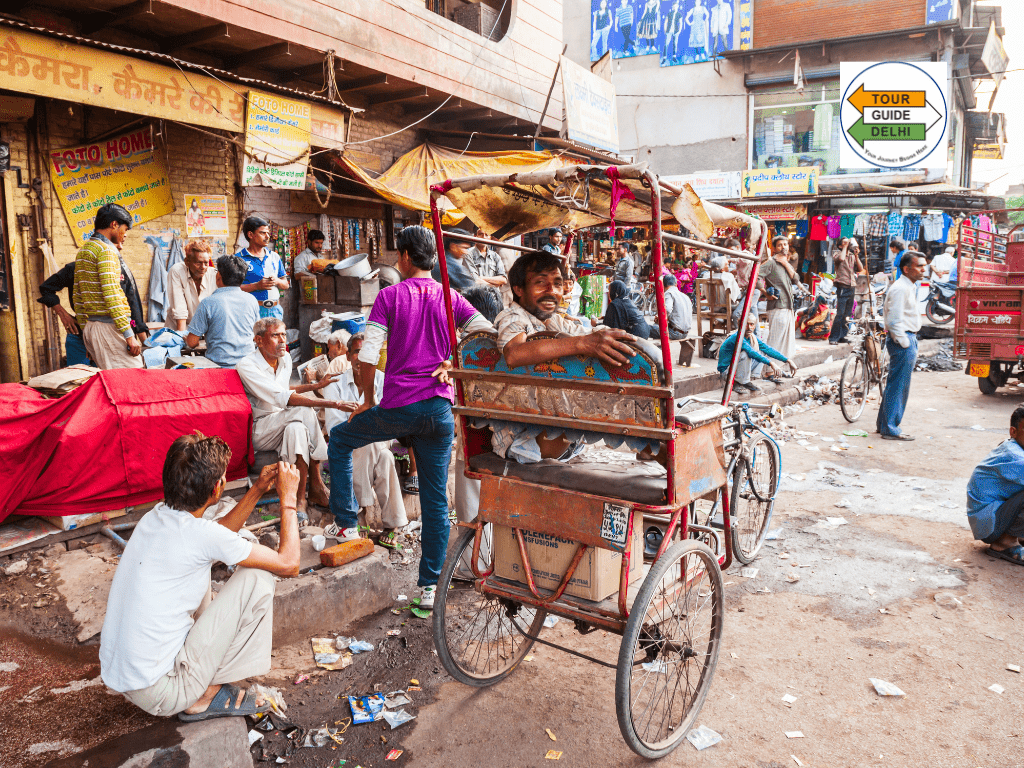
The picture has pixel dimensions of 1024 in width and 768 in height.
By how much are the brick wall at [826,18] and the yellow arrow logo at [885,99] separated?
299 inches

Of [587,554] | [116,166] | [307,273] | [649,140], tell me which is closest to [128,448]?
[587,554]

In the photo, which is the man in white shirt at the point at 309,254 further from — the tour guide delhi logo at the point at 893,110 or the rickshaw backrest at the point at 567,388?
the tour guide delhi logo at the point at 893,110

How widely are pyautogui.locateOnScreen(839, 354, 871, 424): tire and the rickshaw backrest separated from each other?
273 inches

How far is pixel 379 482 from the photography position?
518cm

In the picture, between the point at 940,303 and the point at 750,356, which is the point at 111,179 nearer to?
the point at 750,356

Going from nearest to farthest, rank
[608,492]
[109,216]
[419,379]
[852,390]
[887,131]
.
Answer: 1. [608,492]
2. [419,379]
3. [109,216]
4. [852,390]
5. [887,131]

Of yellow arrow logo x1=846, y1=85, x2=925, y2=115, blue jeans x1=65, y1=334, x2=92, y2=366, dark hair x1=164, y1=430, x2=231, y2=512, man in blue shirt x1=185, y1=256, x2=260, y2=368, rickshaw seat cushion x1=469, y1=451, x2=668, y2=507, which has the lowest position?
rickshaw seat cushion x1=469, y1=451, x2=668, y2=507

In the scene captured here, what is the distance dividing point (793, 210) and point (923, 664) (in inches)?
756

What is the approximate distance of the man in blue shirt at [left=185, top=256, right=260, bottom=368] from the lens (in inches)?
213

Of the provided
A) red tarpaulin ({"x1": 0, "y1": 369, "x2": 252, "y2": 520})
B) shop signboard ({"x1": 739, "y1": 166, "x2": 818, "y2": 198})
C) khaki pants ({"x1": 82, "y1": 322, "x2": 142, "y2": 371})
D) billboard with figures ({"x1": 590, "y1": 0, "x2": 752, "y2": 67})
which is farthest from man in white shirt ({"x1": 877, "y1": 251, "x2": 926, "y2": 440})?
billboard with figures ({"x1": 590, "y1": 0, "x2": 752, "y2": 67})

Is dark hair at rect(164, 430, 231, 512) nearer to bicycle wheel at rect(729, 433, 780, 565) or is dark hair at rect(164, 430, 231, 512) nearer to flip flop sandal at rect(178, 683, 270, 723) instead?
flip flop sandal at rect(178, 683, 270, 723)

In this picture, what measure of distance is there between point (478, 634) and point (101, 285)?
13.0ft

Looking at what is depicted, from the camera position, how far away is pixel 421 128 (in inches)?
449

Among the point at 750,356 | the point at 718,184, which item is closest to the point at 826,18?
the point at 718,184
